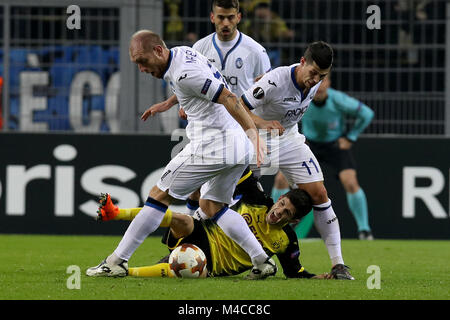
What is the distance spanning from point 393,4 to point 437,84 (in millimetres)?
1073

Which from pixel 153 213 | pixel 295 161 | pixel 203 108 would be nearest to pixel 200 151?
pixel 203 108

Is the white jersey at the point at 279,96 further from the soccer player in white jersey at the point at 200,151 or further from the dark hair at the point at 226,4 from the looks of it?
the dark hair at the point at 226,4

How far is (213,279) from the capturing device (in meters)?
7.04

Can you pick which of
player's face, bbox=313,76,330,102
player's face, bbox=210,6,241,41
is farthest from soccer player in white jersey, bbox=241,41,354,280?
player's face, bbox=313,76,330,102

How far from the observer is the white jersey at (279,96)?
7465mm

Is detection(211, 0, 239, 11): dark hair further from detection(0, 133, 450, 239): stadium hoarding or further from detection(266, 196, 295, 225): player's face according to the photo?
detection(0, 133, 450, 239): stadium hoarding

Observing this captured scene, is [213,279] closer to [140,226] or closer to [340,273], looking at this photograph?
[140,226]

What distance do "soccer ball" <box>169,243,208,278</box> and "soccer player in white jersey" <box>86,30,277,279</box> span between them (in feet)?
0.88

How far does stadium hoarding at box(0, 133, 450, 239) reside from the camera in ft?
38.3

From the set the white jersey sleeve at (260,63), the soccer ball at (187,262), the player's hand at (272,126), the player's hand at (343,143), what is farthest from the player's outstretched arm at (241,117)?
the player's hand at (343,143)

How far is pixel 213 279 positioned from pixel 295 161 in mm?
1239

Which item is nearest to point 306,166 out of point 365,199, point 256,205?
point 256,205
